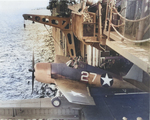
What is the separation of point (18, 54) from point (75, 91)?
8872mm

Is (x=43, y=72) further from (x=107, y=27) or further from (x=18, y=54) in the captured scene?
(x=18, y=54)

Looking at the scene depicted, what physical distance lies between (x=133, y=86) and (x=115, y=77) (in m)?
0.78

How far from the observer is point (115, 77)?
6.51 meters

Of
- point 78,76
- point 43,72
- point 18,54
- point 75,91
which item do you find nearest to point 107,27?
point 78,76

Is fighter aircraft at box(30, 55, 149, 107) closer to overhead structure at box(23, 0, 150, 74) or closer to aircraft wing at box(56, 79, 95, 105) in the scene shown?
aircraft wing at box(56, 79, 95, 105)

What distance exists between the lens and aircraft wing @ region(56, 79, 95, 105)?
5156mm

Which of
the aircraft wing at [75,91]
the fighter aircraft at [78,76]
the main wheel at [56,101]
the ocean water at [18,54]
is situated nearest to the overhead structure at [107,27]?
the fighter aircraft at [78,76]

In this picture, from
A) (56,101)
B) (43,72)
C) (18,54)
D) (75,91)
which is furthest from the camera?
(18,54)

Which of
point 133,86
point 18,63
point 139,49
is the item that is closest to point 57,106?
point 133,86

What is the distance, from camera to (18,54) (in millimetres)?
13289

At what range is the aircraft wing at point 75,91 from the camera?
5.16 metres

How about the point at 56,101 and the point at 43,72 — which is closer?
the point at 56,101

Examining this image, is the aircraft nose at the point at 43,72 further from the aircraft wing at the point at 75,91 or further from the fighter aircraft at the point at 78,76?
the aircraft wing at the point at 75,91

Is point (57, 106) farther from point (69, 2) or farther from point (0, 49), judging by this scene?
point (0, 49)
